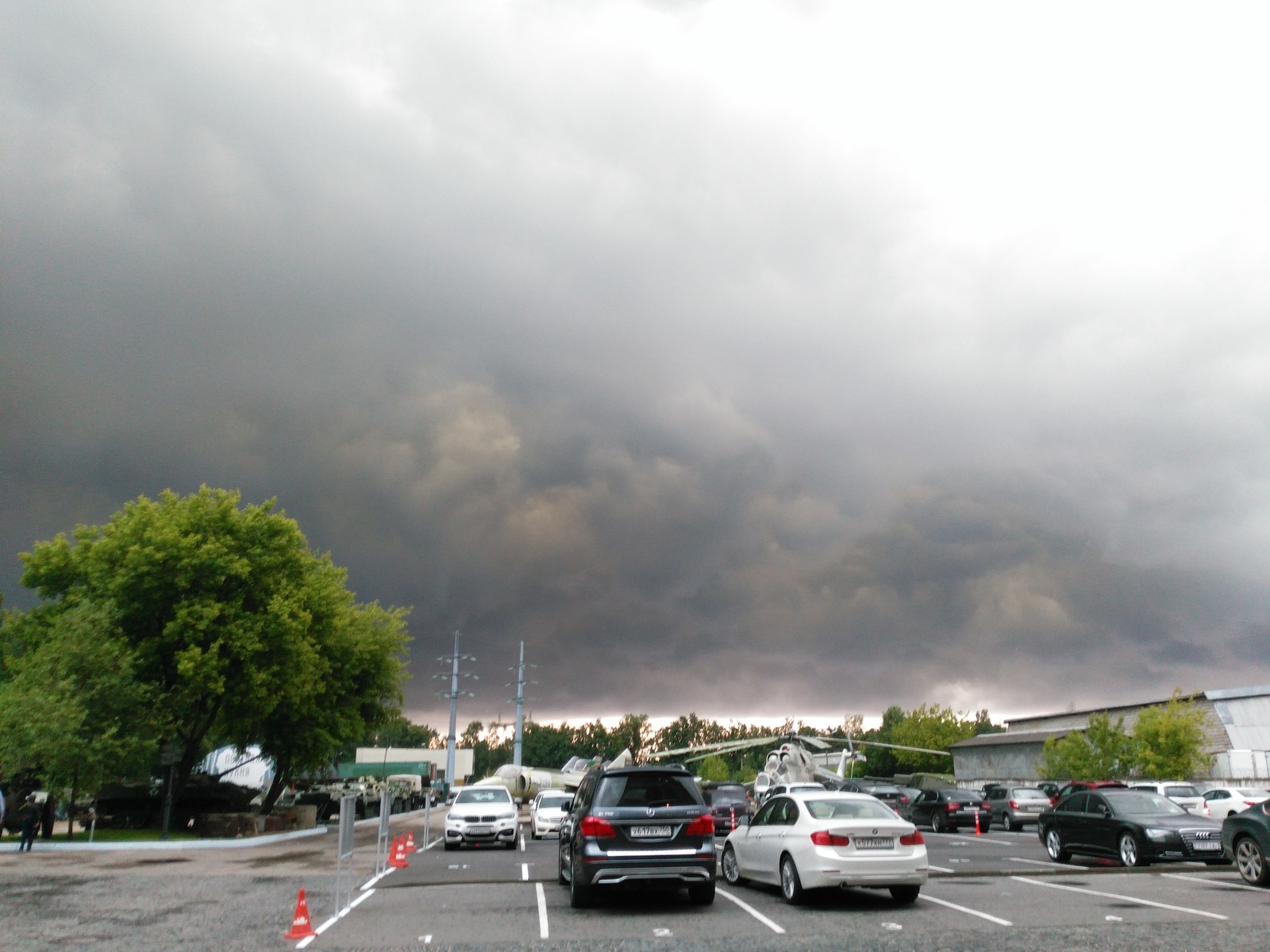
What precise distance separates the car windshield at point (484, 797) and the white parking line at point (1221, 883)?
52.9 feet

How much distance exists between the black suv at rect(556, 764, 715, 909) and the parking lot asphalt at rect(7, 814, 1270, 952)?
0.50m

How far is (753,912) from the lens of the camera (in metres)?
12.2

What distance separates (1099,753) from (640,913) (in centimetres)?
4991

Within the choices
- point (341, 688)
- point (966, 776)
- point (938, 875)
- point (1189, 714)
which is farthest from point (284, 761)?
point (966, 776)

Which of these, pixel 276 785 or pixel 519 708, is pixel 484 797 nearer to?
pixel 276 785

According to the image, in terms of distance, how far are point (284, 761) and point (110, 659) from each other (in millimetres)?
12105

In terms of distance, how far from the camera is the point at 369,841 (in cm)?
2997

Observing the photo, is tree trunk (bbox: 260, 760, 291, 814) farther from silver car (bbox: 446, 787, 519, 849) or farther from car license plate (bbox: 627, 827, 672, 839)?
car license plate (bbox: 627, 827, 672, 839)

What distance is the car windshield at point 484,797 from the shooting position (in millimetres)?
26281

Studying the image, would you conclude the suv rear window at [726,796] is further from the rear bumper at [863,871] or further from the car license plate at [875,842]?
the car license plate at [875,842]

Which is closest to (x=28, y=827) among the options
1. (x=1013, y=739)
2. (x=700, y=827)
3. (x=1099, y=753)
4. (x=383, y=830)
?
(x=383, y=830)

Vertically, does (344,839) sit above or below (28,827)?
above

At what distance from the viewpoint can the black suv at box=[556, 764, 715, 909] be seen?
39.0ft

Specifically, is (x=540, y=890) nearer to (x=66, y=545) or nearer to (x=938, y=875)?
(x=938, y=875)
